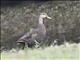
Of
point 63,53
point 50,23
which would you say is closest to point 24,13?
point 50,23

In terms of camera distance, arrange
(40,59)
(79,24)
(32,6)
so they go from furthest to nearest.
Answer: (32,6) → (79,24) → (40,59)

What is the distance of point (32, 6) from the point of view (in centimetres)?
1495

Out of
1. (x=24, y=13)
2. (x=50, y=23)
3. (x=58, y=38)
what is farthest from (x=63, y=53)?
(x=24, y=13)

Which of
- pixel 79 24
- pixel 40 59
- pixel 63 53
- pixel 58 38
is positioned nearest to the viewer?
pixel 40 59

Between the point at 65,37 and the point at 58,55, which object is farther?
the point at 65,37

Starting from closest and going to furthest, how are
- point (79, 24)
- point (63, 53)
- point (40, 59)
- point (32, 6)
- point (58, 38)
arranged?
point (40, 59) < point (63, 53) < point (58, 38) < point (79, 24) < point (32, 6)

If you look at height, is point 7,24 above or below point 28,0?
below

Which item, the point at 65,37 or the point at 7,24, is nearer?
the point at 65,37

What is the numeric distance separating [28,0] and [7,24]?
4.54 feet

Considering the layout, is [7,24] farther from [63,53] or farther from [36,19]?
[63,53]

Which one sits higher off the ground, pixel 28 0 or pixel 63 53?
pixel 28 0

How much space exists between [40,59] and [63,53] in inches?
27.2

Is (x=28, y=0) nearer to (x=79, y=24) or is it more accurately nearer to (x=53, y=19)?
(x=53, y=19)

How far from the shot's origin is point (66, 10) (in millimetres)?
14562
